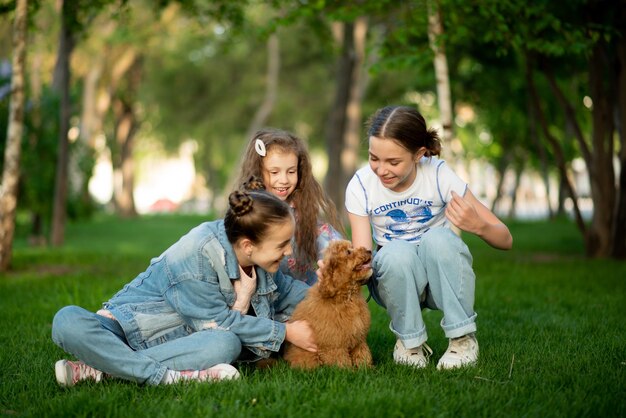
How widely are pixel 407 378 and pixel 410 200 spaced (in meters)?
1.11

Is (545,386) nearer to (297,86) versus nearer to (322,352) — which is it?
(322,352)

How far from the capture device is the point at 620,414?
319 cm

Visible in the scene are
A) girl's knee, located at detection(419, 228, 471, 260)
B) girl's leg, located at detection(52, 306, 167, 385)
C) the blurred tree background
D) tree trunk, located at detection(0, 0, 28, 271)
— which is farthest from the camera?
the blurred tree background

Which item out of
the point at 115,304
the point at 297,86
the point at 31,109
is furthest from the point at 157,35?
the point at 115,304

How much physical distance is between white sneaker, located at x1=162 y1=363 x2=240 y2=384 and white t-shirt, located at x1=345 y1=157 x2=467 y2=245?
48.7 inches

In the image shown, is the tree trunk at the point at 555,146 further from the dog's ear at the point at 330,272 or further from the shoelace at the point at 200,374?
the shoelace at the point at 200,374

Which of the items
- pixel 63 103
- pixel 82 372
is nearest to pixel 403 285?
pixel 82 372

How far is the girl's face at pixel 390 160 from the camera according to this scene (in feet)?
13.6

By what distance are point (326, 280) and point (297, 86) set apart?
2532cm

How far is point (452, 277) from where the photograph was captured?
4023 mm

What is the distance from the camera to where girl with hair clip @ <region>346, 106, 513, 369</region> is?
4.02 m

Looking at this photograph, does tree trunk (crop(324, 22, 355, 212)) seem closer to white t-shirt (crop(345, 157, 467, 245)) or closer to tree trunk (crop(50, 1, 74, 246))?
tree trunk (crop(50, 1, 74, 246))

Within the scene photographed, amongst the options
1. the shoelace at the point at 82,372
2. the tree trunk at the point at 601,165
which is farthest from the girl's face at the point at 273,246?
the tree trunk at the point at 601,165

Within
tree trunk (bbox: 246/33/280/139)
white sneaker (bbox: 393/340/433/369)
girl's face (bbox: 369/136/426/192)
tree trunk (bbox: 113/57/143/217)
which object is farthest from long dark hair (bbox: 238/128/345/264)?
tree trunk (bbox: 113/57/143/217)
